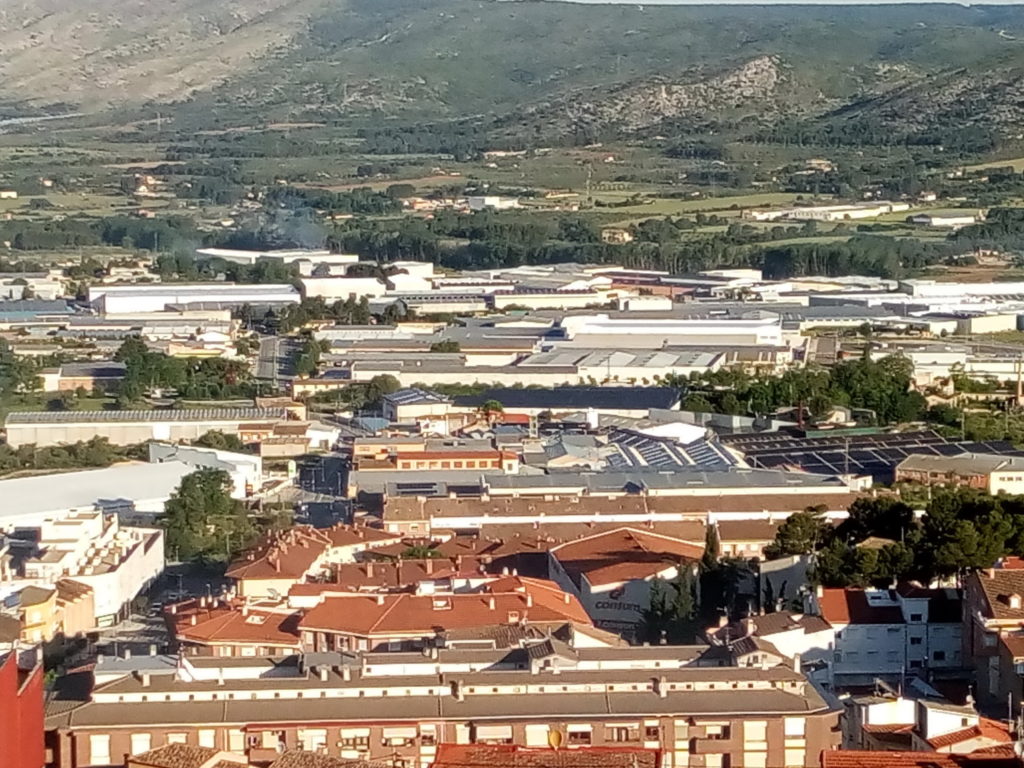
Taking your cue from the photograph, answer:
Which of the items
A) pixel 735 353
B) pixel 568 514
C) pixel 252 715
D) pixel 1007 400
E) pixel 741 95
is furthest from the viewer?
pixel 741 95

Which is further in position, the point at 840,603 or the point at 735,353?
the point at 735,353

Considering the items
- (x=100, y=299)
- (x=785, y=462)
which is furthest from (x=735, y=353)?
(x=100, y=299)

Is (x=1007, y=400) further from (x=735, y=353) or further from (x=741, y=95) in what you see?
(x=741, y=95)

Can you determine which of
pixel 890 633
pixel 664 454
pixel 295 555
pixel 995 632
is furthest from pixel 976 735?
pixel 664 454

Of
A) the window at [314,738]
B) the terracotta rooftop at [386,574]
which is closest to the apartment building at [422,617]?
the terracotta rooftop at [386,574]

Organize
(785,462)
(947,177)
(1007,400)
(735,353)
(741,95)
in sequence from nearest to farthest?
(785,462)
(1007,400)
(735,353)
(947,177)
(741,95)

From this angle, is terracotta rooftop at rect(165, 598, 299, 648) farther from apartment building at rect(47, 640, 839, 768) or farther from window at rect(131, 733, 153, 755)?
window at rect(131, 733, 153, 755)
